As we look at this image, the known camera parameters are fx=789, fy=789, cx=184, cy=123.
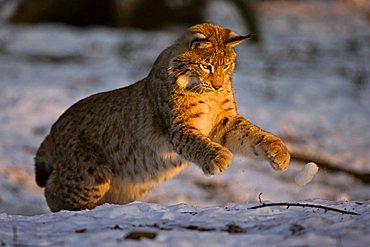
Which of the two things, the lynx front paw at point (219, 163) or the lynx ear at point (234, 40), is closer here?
the lynx front paw at point (219, 163)

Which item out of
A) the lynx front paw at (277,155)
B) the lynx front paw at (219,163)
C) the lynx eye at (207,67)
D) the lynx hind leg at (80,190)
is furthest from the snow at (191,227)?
the lynx hind leg at (80,190)

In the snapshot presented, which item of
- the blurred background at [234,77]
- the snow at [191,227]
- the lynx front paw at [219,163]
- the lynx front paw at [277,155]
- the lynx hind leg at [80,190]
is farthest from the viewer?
the blurred background at [234,77]

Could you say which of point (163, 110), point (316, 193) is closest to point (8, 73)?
point (316, 193)

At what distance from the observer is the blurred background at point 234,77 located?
797 cm

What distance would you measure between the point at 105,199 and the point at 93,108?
2.25 feet

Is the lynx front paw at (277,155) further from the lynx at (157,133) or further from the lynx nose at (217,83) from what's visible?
the lynx nose at (217,83)

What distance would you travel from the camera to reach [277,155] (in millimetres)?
4984

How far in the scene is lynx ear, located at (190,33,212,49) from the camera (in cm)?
520

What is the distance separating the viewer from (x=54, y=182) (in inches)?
227

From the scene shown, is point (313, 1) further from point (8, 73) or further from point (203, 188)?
point (203, 188)

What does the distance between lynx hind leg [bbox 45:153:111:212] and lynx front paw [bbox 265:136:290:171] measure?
4.19ft

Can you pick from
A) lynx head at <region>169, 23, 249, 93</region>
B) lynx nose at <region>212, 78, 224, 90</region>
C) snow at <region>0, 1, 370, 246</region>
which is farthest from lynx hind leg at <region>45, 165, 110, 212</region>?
lynx nose at <region>212, 78, 224, 90</region>

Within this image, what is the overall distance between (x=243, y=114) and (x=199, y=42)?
481 cm

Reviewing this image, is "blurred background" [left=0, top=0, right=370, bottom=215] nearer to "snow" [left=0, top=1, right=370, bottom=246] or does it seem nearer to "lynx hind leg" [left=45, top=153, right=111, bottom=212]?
"snow" [left=0, top=1, right=370, bottom=246]
